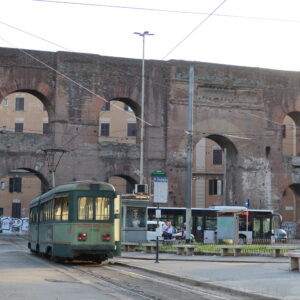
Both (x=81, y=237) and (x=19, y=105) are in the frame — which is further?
(x=19, y=105)

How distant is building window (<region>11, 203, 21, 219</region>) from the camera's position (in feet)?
215

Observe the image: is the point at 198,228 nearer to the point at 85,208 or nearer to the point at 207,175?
the point at 85,208

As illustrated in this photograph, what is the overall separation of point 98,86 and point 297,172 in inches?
580

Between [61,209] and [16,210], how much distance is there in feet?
151

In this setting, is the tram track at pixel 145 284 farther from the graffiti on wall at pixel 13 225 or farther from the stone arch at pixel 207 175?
the stone arch at pixel 207 175

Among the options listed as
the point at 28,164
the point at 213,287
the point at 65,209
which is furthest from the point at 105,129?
the point at 213,287

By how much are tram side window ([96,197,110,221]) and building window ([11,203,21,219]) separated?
46322 mm

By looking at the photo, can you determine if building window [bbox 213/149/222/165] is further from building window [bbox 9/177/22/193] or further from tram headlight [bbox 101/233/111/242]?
tram headlight [bbox 101/233/111/242]

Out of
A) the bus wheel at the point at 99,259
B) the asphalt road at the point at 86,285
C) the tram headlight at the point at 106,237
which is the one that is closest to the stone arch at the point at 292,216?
the bus wheel at the point at 99,259

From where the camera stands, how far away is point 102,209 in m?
20.8

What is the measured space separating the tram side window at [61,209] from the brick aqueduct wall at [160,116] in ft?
60.9

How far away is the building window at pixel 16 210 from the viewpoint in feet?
215

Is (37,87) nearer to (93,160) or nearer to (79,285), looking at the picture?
(93,160)

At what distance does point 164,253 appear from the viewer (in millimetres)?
27281
